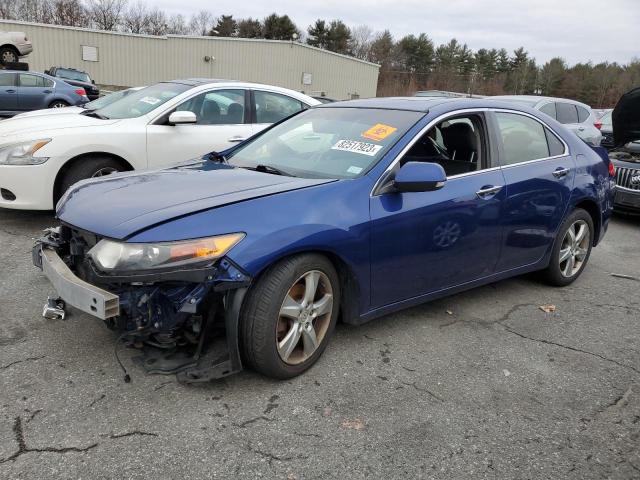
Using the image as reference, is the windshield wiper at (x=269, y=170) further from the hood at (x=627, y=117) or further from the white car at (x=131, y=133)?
the hood at (x=627, y=117)

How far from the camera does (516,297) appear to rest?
443 centimetres

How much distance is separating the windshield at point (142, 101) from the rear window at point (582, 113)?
8461 millimetres

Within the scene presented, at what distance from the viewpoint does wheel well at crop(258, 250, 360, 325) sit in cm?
296

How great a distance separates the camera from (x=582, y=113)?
440 inches

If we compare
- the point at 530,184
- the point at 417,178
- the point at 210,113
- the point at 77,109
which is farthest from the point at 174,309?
the point at 77,109

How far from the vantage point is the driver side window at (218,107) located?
594 cm

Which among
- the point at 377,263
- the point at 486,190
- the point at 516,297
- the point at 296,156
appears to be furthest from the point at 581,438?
the point at 296,156

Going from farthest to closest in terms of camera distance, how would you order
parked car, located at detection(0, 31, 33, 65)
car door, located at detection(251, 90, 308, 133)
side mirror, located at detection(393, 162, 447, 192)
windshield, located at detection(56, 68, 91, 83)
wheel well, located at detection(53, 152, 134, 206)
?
windshield, located at detection(56, 68, 91, 83) → parked car, located at detection(0, 31, 33, 65) → car door, located at detection(251, 90, 308, 133) → wheel well, located at detection(53, 152, 134, 206) → side mirror, located at detection(393, 162, 447, 192)

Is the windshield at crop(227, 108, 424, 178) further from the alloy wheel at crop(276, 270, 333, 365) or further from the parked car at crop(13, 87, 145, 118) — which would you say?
the parked car at crop(13, 87, 145, 118)

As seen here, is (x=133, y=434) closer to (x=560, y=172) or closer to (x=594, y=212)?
(x=560, y=172)

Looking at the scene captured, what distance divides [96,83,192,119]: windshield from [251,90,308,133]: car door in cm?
81

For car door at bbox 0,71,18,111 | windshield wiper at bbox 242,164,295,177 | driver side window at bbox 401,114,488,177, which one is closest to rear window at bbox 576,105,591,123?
driver side window at bbox 401,114,488,177

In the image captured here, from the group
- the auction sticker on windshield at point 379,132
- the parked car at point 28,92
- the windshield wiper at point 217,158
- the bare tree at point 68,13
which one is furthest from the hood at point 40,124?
the bare tree at point 68,13

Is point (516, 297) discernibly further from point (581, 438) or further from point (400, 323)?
point (581, 438)
